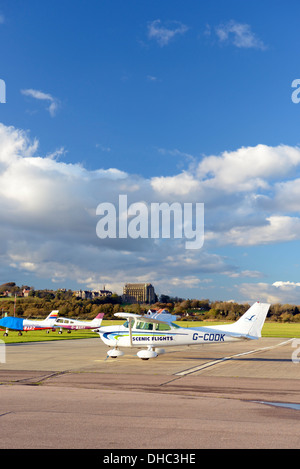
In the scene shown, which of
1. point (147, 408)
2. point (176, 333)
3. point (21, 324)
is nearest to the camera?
point (147, 408)

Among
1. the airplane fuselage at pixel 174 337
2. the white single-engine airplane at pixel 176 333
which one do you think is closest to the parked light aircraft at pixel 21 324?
the white single-engine airplane at pixel 176 333

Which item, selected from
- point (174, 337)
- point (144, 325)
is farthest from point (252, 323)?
point (144, 325)

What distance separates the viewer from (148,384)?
15258 millimetres

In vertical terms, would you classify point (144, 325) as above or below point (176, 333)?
above

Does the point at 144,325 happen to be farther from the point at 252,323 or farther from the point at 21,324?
the point at 21,324

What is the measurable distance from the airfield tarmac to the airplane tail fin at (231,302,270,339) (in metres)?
4.10

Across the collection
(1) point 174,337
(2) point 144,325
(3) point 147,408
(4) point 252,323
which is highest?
(4) point 252,323

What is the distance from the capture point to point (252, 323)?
24.2 metres

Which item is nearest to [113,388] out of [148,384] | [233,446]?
[148,384]

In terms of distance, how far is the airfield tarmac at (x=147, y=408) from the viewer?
7.61m

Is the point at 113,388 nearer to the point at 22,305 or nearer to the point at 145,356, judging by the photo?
the point at 145,356

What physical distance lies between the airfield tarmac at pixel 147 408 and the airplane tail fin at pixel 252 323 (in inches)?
161

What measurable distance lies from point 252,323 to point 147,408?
1479 cm

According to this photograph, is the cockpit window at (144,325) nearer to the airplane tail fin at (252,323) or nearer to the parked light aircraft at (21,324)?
the airplane tail fin at (252,323)
